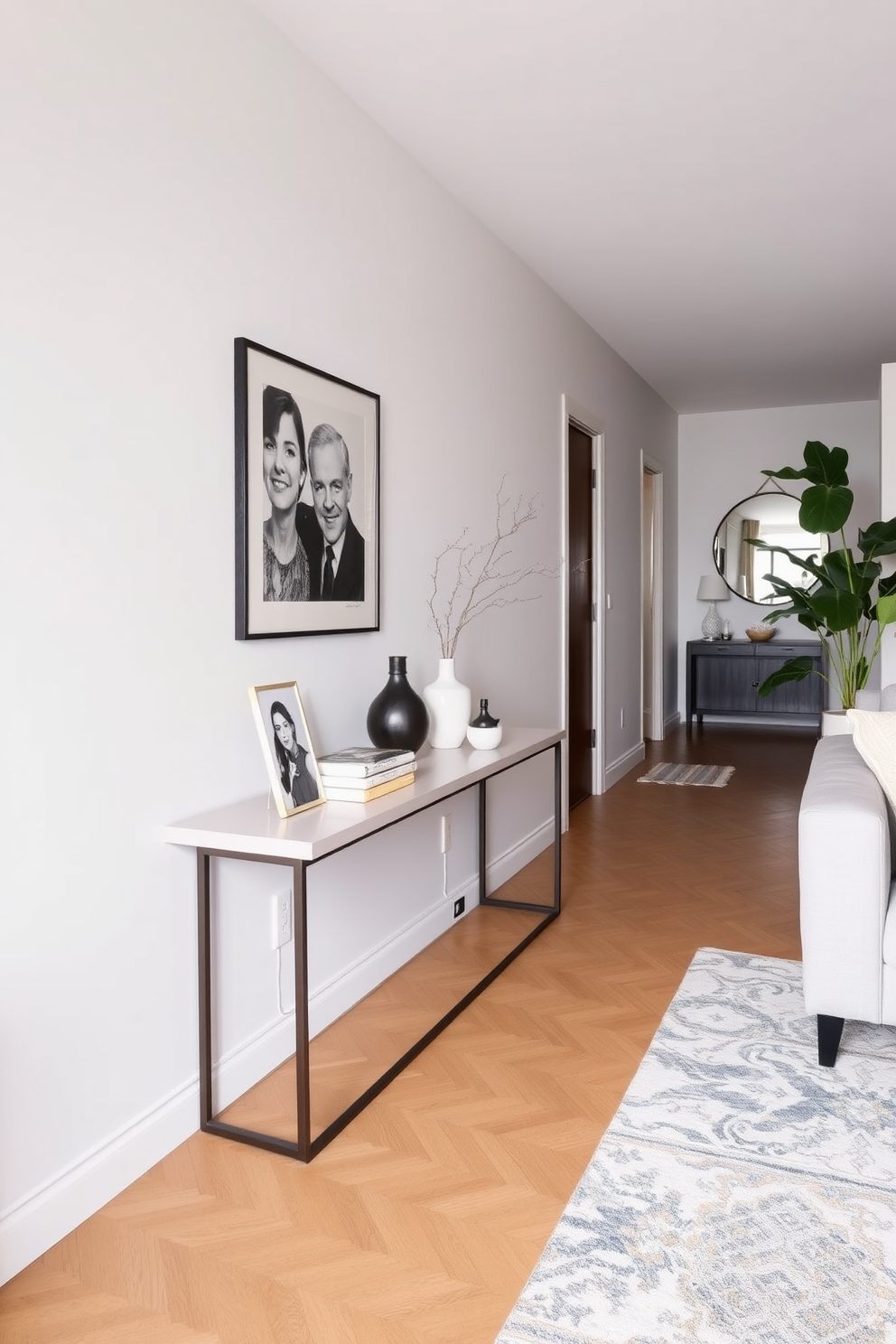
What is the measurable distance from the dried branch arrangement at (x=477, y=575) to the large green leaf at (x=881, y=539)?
5.52ft

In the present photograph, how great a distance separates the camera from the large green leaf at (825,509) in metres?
5.24

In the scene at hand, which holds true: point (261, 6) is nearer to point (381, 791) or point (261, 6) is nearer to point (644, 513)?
point (381, 791)

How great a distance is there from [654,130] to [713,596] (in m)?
5.52

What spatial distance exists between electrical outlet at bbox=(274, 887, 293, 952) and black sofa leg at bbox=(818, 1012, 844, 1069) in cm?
134

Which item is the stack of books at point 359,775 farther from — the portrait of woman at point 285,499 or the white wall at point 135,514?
the portrait of woman at point 285,499

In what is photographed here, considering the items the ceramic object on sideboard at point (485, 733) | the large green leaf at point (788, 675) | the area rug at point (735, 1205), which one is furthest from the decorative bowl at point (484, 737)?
the large green leaf at point (788, 675)

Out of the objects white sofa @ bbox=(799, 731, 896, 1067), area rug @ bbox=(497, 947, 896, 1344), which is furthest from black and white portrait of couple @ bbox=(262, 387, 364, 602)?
area rug @ bbox=(497, 947, 896, 1344)

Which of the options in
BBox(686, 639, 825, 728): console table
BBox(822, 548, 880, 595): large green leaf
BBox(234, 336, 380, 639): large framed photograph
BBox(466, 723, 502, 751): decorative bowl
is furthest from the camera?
BBox(686, 639, 825, 728): console table

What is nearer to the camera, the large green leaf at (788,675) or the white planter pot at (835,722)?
the white planter pot at (835,722)

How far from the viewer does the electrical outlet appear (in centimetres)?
248

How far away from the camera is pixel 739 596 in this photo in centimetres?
830

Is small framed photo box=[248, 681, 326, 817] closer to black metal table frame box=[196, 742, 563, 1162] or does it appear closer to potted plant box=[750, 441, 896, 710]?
black metal table frame box=[196, 742, 563, 1162]

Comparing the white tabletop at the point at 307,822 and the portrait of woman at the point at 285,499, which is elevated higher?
the portrait of woman at the point at 285,499

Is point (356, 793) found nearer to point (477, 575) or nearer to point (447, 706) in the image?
point (447, 706)
